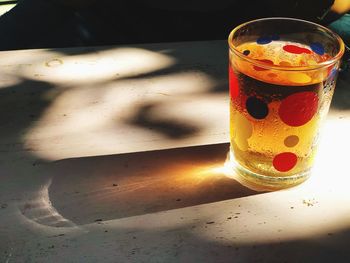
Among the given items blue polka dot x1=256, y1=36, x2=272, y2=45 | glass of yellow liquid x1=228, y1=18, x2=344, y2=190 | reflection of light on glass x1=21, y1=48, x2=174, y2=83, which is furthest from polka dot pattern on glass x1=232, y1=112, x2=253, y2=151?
reflection of light on glass x1=21, y1=48, x2=174, y2=83

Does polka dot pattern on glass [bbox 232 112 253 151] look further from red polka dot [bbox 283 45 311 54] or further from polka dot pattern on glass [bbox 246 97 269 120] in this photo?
red polka dot [bbox 283 45 311 54]

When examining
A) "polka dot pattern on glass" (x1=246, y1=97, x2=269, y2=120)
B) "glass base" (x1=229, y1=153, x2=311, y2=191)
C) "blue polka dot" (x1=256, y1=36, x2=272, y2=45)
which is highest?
"blue polka dot" (x1=256, y1=36, x2=272, y2=45)

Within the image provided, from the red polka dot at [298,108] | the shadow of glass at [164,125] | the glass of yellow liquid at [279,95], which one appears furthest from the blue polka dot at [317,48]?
the shadow of glass at [164,125]

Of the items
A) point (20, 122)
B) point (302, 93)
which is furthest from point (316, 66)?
point (20, 122)

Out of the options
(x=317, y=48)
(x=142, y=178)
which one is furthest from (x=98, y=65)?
(x=317, y=48)

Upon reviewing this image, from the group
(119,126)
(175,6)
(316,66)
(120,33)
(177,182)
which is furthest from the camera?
(120,33)

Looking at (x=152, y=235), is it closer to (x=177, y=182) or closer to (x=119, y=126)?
(x=177, y=182)
